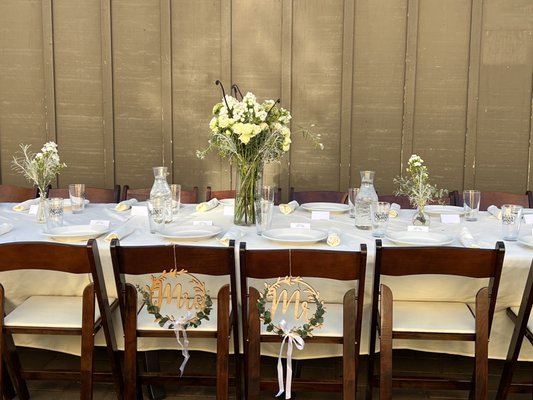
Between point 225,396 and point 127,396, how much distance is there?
403 millimetres

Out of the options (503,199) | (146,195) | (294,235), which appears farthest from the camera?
(146,195)

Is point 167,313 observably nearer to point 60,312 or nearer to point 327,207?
point 60,312

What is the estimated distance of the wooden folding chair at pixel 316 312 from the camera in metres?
2.00

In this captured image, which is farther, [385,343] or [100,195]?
[100,195]

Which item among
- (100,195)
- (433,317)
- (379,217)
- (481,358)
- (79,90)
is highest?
(79,90)

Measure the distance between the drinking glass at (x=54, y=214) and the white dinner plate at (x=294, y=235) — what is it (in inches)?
41.6

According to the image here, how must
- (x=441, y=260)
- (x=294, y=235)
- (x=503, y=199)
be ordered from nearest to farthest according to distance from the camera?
(x=441, y=260), (x=294, y=235), (x=503, y=199)

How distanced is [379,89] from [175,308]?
10.3ft

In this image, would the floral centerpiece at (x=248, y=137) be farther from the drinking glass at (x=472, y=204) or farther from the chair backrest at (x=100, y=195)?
the chair backrest at (x=100, y=195)

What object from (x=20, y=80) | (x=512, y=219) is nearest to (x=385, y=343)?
(x=512, y=219)

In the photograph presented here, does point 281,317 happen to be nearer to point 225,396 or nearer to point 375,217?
point 225,396

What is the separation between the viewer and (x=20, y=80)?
16.5 feet

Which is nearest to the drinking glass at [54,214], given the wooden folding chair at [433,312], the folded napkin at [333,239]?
the folded napkin at [333,239]

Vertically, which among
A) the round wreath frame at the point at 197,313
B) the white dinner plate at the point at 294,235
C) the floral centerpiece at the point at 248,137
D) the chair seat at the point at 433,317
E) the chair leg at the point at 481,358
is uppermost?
the floral centerpiece at the point at 248,137
